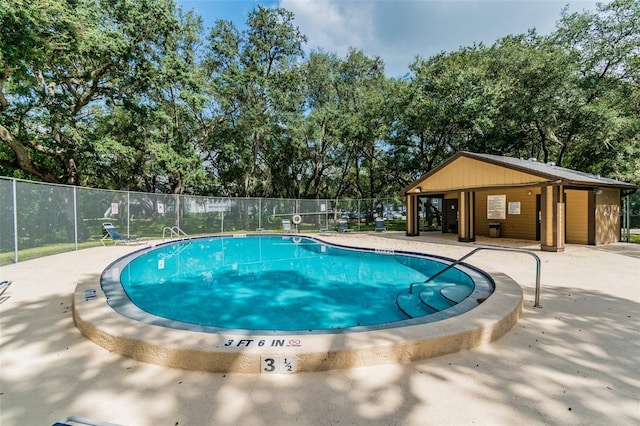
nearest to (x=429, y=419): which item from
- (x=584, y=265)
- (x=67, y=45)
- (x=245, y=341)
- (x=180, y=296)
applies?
(x=245, y=341)

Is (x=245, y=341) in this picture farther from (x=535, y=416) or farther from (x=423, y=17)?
(x=423, y=17)

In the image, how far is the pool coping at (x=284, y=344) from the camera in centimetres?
226

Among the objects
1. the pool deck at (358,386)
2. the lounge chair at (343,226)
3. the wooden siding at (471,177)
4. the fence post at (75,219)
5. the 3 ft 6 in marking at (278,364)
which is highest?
the wooden siding at (471,177)

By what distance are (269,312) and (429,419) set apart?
302 cm

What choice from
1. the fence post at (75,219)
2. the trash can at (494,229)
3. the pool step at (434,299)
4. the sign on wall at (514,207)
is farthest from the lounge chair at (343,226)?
the fence post at (75,219)

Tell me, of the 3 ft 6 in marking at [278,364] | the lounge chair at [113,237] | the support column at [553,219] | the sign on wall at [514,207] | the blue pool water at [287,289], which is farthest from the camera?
the sign on wall at [514,207]

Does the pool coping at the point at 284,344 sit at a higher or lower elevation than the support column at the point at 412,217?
lower

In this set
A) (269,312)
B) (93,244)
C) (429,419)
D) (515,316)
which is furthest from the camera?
(93,244)

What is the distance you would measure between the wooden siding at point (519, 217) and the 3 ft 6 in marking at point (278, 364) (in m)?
12.0

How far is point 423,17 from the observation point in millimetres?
14148

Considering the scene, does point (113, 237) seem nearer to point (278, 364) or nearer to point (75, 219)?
point (75, 219)

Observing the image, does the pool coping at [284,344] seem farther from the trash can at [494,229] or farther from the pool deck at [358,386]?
the trash can at [494,229]

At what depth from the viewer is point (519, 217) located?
1151cm

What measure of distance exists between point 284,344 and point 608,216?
41.7 feet
